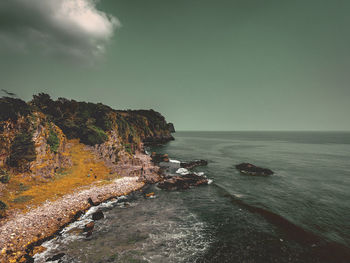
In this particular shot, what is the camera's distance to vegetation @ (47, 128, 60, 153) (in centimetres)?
2871

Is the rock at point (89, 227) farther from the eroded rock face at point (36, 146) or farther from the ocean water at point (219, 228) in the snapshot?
the eroded rock face at point (36, 146)

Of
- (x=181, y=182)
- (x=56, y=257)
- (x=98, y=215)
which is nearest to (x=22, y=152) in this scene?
(x=98, y=215)

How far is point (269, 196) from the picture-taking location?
25.4m

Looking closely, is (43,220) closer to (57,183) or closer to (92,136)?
(57,183)

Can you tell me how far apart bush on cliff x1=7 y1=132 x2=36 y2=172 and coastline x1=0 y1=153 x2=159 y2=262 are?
940 cm

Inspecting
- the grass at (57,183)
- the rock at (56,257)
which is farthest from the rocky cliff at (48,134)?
the rock at (56,257)

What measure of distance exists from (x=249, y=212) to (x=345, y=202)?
16223 millimetres

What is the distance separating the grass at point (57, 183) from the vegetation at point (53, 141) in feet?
14.8

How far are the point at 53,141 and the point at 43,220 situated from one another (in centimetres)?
1836

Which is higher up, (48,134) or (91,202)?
(48,134)

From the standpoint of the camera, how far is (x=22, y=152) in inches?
936

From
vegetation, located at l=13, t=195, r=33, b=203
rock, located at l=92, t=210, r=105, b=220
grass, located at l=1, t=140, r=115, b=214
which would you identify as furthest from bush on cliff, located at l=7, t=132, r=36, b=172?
rock, located at l=92, t=210, r=105, b=220

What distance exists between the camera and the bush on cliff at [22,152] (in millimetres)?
23016

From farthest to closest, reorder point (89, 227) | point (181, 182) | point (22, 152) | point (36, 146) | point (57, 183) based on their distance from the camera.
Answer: point (181, 182) → point (36, 146) → point (57, 183) → point (22, 152) → point (89, 227)
